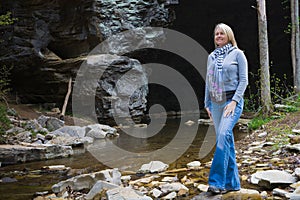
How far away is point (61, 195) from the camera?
3.85 m

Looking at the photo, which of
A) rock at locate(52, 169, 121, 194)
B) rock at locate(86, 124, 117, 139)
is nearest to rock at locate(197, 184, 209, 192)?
rock at locate(52, 169, 121, 194)

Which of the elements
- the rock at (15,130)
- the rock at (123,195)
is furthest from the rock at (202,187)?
the rock at (15,130)

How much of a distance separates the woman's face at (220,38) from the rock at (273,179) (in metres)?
1.46

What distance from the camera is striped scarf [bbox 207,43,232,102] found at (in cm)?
295

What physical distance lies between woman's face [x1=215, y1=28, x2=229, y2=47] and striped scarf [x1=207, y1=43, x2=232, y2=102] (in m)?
0.04

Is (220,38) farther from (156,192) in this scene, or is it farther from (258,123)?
(258,123)

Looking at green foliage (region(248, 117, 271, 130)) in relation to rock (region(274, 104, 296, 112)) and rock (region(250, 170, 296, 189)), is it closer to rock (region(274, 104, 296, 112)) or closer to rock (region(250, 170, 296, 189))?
rock (region(274, 104, 296, 112))

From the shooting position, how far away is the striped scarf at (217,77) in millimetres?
2949

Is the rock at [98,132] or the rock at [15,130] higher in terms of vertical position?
the rock at [15,130]

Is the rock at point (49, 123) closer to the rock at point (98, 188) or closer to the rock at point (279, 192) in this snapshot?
the rock at point (98, 188)

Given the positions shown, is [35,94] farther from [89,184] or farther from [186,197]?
[186,197]

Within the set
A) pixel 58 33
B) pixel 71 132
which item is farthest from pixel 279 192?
pixel 58 33

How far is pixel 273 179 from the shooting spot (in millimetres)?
3082

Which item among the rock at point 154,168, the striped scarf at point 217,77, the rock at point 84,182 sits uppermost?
the striped scarf at point 217,77
